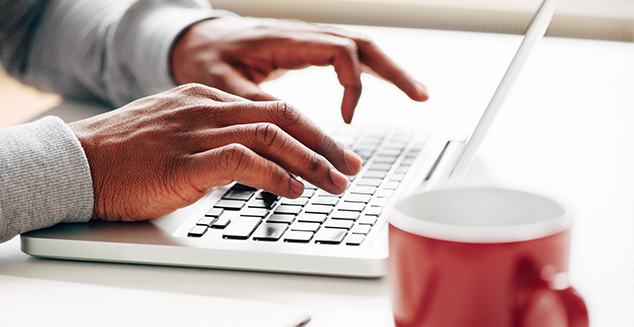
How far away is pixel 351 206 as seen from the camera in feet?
1.57

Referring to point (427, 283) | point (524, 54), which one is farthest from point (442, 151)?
point (427, 283)

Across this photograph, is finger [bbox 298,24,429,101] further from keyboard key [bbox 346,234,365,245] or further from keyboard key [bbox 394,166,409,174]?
keyboard key [bbox 346,234,365,245]

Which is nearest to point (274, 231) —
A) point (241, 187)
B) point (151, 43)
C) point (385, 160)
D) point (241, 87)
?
point (241, 187)

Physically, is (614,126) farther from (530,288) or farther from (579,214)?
(530,288)

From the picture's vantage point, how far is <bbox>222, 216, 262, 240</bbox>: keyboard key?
0.43 metres

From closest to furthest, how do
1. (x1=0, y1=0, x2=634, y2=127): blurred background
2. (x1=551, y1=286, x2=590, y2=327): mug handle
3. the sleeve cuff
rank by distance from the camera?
(x1=551, y1=286, x2=590, y2=327): mug handle < the sleeve cuff < (x1=0, y1=0, x2=634, y2=127): blurred background

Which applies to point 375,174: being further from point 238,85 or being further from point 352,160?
point 238,85

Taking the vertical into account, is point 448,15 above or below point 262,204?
below

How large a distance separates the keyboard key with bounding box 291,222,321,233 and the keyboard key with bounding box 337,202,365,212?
1.5 inches

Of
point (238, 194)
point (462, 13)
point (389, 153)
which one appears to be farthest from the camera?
point (462, 13)

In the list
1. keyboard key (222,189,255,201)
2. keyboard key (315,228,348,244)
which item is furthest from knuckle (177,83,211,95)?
keyboard key (315,228,348,244)

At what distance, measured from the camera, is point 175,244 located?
42cm

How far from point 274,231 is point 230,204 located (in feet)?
0.23

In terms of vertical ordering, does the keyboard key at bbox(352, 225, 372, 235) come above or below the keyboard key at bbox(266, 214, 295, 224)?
above
